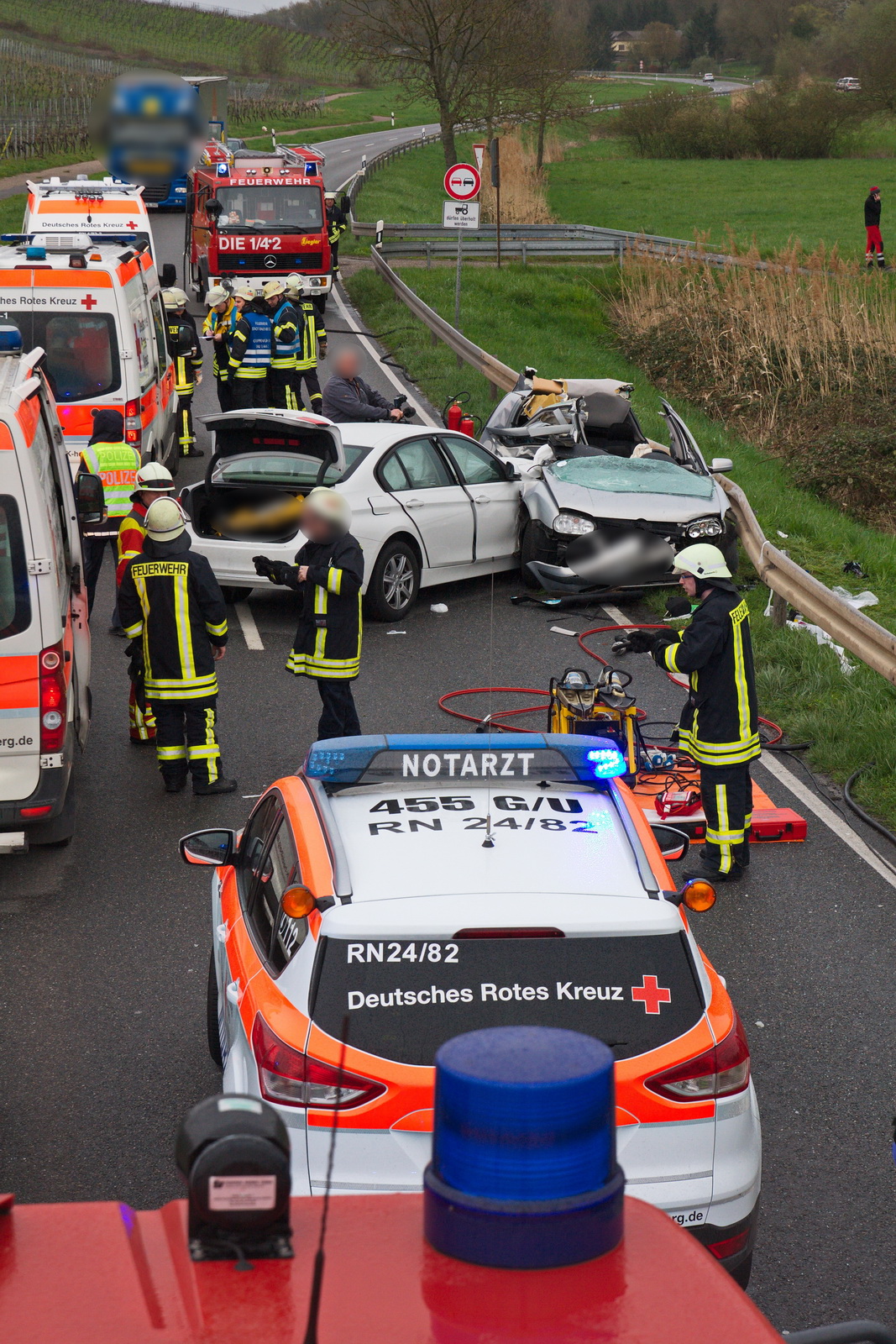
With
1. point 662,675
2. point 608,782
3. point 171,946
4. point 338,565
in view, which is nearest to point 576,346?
point 662,675

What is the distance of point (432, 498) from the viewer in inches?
512

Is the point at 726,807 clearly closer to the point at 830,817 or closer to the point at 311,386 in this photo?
the point at 830,817

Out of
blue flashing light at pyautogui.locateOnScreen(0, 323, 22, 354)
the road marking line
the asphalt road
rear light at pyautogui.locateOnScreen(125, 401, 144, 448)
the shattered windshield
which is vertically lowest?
the road marking line

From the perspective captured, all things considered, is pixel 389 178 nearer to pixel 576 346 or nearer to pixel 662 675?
pixel 576 346

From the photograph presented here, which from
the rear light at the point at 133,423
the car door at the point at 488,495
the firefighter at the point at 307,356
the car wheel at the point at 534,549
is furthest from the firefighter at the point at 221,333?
the car wheel at the point at 534,549

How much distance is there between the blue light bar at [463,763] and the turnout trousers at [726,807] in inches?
123

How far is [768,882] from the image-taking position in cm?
809

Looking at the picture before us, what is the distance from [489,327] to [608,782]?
23.4 m

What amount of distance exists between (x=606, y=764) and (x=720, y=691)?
3213 mm

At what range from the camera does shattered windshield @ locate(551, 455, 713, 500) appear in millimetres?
13547

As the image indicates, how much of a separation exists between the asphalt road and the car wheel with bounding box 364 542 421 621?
1.74 meters

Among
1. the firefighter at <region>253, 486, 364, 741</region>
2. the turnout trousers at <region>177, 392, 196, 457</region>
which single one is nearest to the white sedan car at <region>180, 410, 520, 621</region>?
the firefighter at <region>253, 486, 364, 741</region>

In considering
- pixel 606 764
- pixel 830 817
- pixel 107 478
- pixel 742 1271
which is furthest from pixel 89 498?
pixel 742 1271

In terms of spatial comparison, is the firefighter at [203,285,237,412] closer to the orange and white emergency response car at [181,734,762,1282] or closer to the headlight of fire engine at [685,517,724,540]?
the headlight of fire engine at [685,517,724,540]
